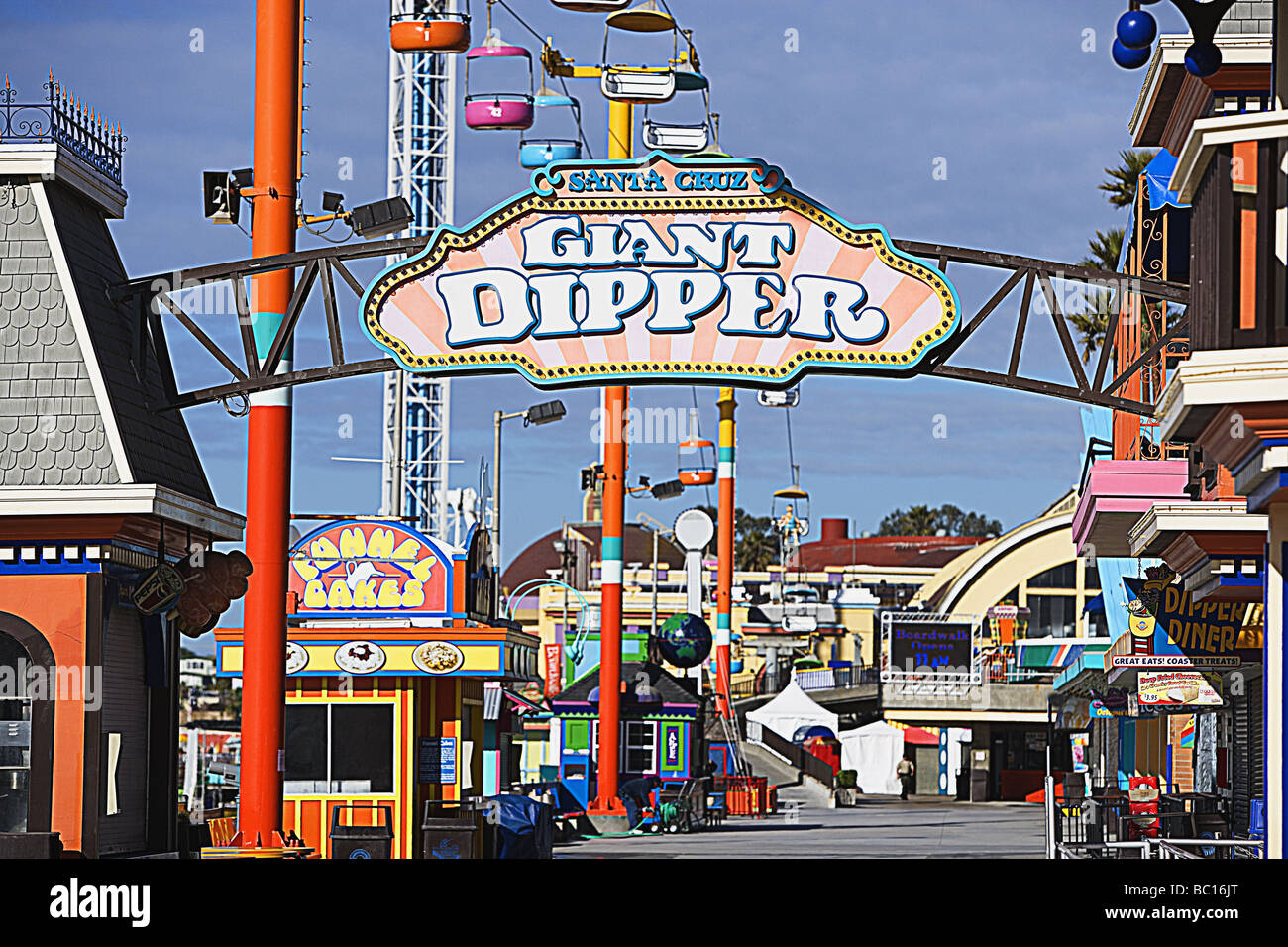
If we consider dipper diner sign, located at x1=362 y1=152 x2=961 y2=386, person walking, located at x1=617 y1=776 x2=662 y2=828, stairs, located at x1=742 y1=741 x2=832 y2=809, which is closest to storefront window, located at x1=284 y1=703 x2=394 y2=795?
dipper diner sign, located at x1=362 y1=152 x2=961 y2=386

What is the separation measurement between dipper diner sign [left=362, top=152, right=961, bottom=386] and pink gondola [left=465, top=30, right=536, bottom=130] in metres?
18.3

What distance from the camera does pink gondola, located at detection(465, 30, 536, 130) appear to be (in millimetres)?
32469

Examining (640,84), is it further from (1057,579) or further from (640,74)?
(1057,579)

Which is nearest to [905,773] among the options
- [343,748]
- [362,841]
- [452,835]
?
[343,748]

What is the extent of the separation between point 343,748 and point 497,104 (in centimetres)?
1413

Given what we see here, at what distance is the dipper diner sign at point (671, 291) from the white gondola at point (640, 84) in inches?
546

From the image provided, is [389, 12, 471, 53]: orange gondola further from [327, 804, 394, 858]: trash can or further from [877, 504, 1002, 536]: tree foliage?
[877, 504, 1002, 536]: tree foliage

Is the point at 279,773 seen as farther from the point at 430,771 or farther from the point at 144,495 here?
the point at 430,771

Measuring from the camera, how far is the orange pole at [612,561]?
3192cm

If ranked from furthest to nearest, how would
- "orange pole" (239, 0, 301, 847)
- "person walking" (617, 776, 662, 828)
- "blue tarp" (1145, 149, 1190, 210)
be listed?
1. "person walking" (617, 776, 662, 828)
2. "blue tarp" (1145, 149, 1190, 210)
3. "orange pole" (239, 0, 301, 847)

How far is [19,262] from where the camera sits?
46.7ft

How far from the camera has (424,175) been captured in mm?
49094
